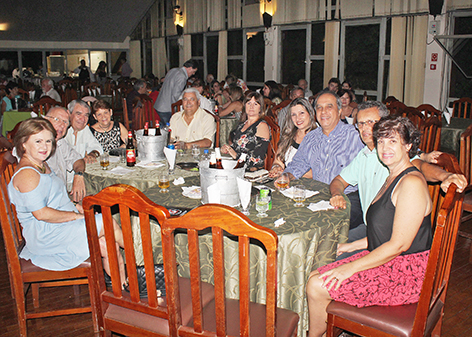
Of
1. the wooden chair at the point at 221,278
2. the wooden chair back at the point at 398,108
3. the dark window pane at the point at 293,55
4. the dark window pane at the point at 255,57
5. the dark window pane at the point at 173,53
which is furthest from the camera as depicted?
the dark window pane at the point at 173,53

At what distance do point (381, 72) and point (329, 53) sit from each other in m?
1.19

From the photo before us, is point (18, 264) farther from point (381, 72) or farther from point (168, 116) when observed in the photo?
point (381, 72)

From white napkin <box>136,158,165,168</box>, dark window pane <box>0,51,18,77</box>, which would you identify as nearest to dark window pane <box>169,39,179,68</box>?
dark window pane <box>0,51,18,77</box>

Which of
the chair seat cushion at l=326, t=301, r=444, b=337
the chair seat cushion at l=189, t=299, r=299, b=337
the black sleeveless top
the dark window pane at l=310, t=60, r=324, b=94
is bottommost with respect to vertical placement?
the chair seat cushion at l=326, t=301, r=444, b=337

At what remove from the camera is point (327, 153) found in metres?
2.91

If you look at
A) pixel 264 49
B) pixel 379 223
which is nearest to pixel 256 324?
pixel 379 223

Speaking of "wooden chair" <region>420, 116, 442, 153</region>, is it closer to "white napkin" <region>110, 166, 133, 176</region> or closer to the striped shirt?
the striped shirt

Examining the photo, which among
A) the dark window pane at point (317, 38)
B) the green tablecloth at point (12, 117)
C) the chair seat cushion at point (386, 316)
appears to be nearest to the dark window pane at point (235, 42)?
the dark window pane at point (317, 38)

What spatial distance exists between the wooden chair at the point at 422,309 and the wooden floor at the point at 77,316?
75 cm

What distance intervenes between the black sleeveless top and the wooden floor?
835 mm

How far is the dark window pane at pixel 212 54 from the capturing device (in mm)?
12023

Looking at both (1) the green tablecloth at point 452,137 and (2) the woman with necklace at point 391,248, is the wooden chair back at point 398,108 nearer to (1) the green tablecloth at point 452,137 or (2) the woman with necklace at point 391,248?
(1) the green tablecloth at point 452,137

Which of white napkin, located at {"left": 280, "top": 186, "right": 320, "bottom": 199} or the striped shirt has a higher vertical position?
the striped shirt

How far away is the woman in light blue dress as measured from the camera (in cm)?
201
